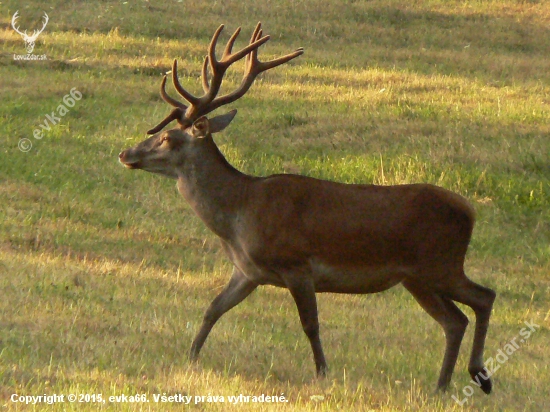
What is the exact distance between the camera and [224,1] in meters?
28.0

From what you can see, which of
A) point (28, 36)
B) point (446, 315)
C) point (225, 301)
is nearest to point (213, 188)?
point (225, 301)

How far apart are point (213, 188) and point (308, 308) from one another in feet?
3.83

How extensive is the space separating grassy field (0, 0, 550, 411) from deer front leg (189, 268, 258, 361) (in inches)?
6.8

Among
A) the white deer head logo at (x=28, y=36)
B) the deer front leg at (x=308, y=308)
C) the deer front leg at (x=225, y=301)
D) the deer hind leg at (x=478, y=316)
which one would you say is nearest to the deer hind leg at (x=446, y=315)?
the deer hind leg at (x=478, y=316)

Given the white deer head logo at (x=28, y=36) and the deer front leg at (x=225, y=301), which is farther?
the white deer head logo at (x=28, y=36)

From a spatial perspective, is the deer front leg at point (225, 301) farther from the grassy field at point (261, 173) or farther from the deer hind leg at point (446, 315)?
the deer hind leg at point (446, 315)

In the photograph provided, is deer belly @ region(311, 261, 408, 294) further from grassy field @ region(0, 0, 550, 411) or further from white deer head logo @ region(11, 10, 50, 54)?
white deer head logo @ region(11, 10, 50, 54)

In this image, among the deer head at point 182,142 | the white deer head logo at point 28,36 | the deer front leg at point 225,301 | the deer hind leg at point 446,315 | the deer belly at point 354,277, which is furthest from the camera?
the white deer head logo at point 28,36

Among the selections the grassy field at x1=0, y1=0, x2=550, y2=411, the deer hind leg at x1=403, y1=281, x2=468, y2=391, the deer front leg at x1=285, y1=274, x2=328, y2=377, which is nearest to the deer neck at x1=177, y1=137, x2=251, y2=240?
the deer front leg at x1=285, y1=274, x2=328, y2=377

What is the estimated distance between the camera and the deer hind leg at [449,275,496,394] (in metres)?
7.13

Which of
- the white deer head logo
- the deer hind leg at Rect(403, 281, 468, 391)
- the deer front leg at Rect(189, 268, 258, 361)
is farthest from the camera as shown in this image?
the white deer head logo

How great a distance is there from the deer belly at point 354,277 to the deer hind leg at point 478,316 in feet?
1.40

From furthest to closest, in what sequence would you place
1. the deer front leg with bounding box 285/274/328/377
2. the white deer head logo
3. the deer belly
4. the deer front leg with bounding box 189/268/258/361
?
the white deer head logo
the deer front leg with bounding box 189/268/258/361
the deer belly
the deer front leg with bounding box 285/274/328/377

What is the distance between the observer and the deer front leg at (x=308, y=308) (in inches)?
274
